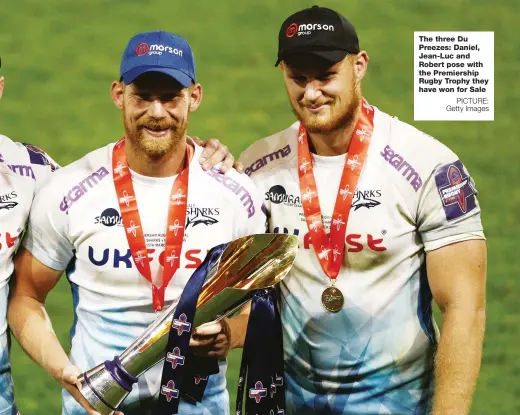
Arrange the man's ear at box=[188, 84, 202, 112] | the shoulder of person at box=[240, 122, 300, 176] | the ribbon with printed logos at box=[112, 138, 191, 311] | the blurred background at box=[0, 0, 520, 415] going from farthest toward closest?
the blurred background at box=[0, 0, 520, 415], the shoulder of person at box=[240, 122, 300, 176], the man's ear at box=[188, 84, 202, 112], the ribbon with printed logos at box=[112, 138, 191, 311]

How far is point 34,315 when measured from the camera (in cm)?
414

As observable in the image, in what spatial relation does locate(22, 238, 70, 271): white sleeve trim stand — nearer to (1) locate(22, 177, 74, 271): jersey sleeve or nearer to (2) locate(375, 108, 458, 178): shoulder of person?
(1) locate(22, 177, 74, 271): jersey sleeve

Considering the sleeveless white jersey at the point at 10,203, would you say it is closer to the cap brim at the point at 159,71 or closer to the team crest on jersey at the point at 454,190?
the cap brim at the point at 159,71

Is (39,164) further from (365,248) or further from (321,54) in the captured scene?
(365,248)

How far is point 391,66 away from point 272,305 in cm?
334

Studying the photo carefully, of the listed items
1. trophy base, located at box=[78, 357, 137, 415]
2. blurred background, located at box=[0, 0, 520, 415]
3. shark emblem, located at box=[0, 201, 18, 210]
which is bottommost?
trophy base, located at box=[78, 357, 137, 415]

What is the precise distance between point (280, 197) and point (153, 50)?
741mm

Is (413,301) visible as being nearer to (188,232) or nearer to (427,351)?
(427,351)

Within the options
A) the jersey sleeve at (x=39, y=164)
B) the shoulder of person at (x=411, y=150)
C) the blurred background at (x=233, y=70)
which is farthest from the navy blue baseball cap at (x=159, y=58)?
the blurred background at (x=233, y=70)

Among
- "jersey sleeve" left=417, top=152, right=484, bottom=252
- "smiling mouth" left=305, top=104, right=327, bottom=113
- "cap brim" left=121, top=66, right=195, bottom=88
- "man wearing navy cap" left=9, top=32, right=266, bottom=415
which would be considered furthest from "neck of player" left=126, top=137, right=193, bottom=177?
"jersey sleeve" left=417, top=152, right=484, bottom=252

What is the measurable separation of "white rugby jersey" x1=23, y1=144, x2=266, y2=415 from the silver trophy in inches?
7.2

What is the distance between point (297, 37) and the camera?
13.5 ft

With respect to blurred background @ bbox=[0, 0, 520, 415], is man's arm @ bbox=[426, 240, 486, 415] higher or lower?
lower

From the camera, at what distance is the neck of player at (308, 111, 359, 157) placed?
421 centimetres
